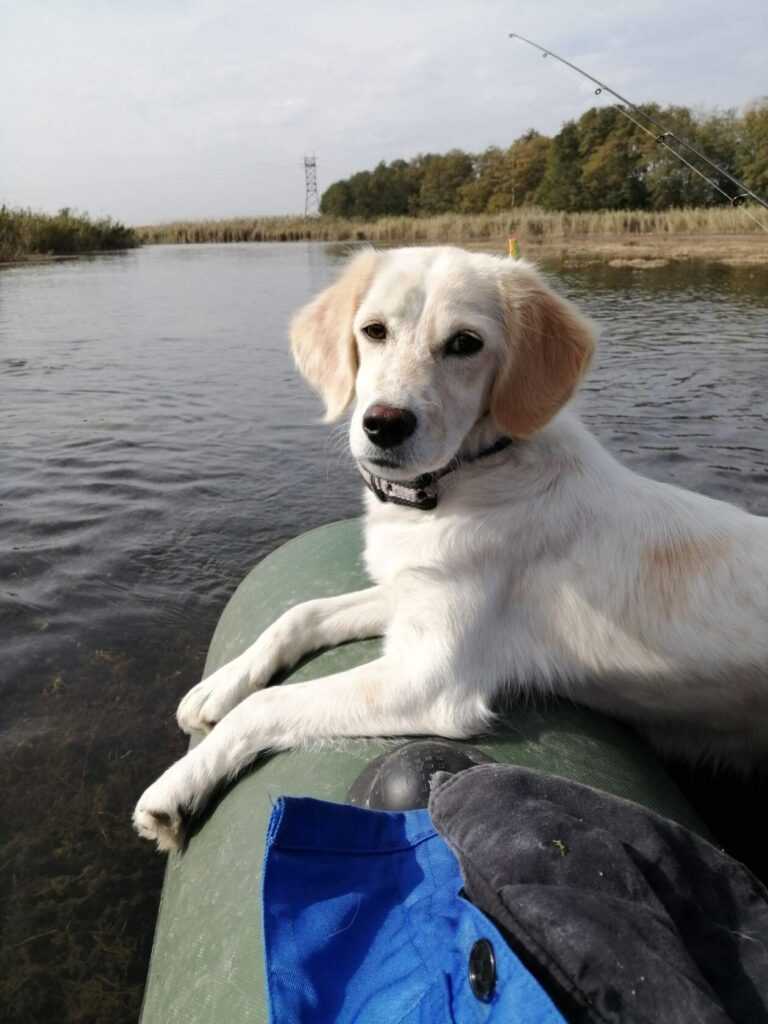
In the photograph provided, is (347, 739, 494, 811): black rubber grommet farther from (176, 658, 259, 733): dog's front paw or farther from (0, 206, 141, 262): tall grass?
(0, 206, 141, 262): tall grass

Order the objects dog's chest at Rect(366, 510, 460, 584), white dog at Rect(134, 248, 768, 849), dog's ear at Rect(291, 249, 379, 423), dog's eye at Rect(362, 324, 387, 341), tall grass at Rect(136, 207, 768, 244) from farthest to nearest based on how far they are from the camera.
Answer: tall grass at Rect(136, 207, 768, 244), dog's ear at Rect(291, 249, 379, 423), dog's eye at Rect(362, 324, 387, 341), dog's chest at Rect(366, 510, 460, 584), white dog at Rect(134, 248, 768, 849)

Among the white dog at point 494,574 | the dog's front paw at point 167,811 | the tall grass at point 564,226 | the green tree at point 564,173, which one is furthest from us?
the green tree at point 564,173

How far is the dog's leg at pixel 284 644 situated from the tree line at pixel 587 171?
45880 mm

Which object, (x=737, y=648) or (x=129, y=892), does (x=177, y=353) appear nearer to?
(x=129, y=892)

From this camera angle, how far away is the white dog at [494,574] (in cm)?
237

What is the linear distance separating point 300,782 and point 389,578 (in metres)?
0.86

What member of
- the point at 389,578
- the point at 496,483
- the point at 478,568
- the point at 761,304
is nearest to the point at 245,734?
the point at 389,578

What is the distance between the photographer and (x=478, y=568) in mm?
2568

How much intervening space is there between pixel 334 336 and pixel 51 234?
40283 mm

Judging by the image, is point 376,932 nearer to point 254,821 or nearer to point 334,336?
point 254,821

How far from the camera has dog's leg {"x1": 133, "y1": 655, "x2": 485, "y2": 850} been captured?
226 centimetres

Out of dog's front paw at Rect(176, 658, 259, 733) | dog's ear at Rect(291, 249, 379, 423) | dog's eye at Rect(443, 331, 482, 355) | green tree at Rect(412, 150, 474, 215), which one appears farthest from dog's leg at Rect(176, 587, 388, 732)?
green tree at Rect(412, 150, 474, 215)

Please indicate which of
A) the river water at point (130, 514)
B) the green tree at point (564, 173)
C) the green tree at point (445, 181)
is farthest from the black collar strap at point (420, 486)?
the green tree at point (445, 181)

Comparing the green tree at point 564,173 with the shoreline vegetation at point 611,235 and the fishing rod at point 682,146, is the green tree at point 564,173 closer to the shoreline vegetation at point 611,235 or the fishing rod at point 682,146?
the shoreline vegetation at point 611,235
